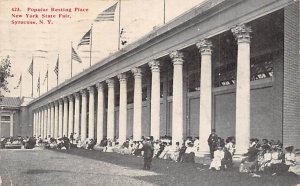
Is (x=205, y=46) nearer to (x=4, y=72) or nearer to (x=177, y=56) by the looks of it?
(x=177, y=56)

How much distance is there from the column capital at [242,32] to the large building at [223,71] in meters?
0.04

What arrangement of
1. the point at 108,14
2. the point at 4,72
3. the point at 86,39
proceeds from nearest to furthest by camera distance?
1. the point at 4,72
2. the point at 108,14
3. the point at 86,39

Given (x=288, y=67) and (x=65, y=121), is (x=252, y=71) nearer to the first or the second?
(x=288, y=67)

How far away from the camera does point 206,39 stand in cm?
2123

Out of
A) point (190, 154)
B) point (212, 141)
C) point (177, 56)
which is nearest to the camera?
point (212, 141)

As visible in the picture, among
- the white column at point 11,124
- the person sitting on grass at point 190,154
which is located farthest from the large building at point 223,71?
the white column at point 11,124

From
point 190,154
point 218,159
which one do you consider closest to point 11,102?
point 190,154

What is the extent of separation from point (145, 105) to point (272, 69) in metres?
19.1

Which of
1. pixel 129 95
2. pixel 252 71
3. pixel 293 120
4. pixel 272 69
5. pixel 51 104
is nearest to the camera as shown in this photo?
pixel 293 120

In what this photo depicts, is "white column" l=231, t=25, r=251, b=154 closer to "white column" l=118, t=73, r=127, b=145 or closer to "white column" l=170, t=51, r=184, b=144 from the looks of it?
"white column" l=170, t=51, r=184, b=144

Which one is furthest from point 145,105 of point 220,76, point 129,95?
point 220,76

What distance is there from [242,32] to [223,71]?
9.87m

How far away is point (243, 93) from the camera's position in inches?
727

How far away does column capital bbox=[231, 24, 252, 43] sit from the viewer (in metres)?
18.3
